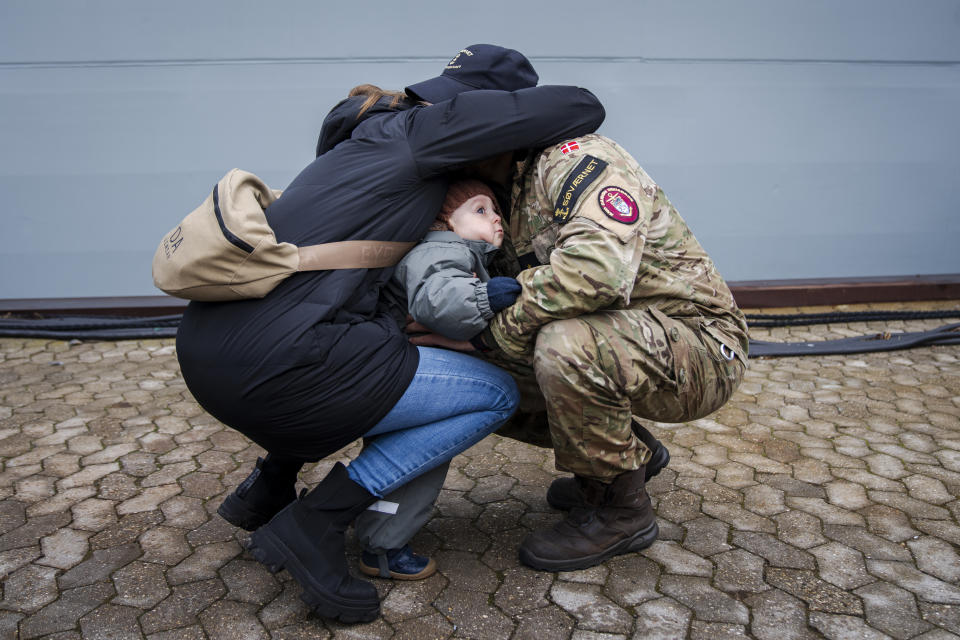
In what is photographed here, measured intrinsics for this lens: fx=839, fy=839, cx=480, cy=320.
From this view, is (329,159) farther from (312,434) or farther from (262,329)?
(312,434)

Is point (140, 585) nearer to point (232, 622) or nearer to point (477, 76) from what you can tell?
point (232, 622)

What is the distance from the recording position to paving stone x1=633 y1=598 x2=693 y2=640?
82.2 inches

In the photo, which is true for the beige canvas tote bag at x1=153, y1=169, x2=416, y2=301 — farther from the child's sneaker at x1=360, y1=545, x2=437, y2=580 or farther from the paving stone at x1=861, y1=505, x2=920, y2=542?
the paving stone at x1=861, y1=505, x2=920, y2=542

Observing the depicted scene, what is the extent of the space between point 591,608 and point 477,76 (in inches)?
57.7

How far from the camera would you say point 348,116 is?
2.31m

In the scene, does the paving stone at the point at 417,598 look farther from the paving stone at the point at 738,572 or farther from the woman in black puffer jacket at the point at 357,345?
the paving stone at the point at 738,572

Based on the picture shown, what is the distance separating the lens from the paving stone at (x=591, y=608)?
2127 millimetres

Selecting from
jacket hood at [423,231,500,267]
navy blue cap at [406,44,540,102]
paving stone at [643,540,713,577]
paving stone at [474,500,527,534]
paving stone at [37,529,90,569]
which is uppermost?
navy blue cap at [406,44,540,102]

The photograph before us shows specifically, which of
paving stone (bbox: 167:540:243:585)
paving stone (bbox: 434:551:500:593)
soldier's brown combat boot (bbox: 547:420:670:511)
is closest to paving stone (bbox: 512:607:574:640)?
paving stone (bbox: 434:551:500:593)

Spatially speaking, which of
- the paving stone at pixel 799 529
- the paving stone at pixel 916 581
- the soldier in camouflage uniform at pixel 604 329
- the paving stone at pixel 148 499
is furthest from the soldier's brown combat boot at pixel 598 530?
the paving stone at pixel 148 499

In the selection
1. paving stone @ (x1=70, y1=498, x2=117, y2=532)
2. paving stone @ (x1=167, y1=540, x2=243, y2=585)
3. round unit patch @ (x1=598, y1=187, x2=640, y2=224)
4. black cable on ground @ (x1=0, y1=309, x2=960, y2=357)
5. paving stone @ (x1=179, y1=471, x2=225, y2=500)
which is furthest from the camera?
black cable on ground @ (x1=0, y1=309, x2=960, y2=357)

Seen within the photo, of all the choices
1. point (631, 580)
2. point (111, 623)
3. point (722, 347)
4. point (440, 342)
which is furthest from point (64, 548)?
point (722, 347)

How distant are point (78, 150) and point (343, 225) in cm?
389

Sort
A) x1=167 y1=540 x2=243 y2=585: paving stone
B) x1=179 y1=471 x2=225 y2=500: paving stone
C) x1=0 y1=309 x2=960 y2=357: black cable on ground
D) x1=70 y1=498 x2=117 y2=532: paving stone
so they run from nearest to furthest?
x1=167 y1=540 x2=243 y2=585: paving stone < x1=70 y1=498 x2=117 y2=532: paving stone < x1=179 y1=471 x2=225 y2=500: paving stone < x1=0 y1=309 x2=960 y2=357: black cable on ground
